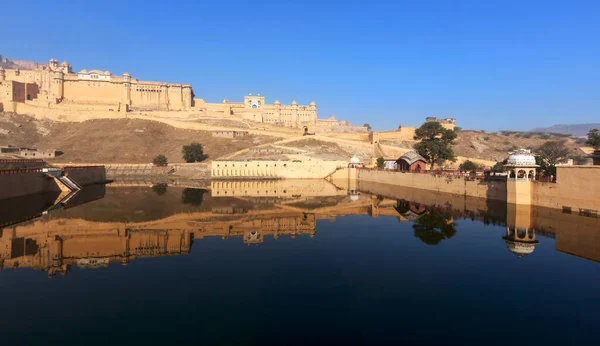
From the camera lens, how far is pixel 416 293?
406 inches

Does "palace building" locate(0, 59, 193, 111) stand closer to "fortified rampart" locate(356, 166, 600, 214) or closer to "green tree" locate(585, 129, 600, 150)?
"fortified rampart" locate(356, 166, 600, 214)

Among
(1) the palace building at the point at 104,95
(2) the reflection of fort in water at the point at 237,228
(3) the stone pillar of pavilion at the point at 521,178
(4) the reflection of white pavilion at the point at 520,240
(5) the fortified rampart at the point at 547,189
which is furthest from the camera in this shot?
(1) the palace building at the point at 104,95

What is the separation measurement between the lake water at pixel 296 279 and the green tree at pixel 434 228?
0.10 meters

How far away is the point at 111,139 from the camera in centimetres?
6262

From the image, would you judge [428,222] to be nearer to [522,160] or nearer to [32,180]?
[522,160]

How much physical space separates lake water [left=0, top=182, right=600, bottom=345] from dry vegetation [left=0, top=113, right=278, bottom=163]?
3698 cm

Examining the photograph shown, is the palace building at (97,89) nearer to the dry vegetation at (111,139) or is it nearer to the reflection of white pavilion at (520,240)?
the dry vegetation at (111,139)

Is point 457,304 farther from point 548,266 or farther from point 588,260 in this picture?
point 588,260

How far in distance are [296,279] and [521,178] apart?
2067 centimetres

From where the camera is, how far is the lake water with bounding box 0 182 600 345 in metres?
8.09

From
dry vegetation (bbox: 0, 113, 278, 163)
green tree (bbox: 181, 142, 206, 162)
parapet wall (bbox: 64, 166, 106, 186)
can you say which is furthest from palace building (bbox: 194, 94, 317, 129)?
parapet wall (bbox: 64, 166, 106, 186)

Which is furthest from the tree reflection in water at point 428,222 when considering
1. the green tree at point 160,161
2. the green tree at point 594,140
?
the green tree at point 160,161

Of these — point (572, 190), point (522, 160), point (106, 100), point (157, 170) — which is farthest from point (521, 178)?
point (106, 100)

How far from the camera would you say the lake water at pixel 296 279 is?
8.09 meters
